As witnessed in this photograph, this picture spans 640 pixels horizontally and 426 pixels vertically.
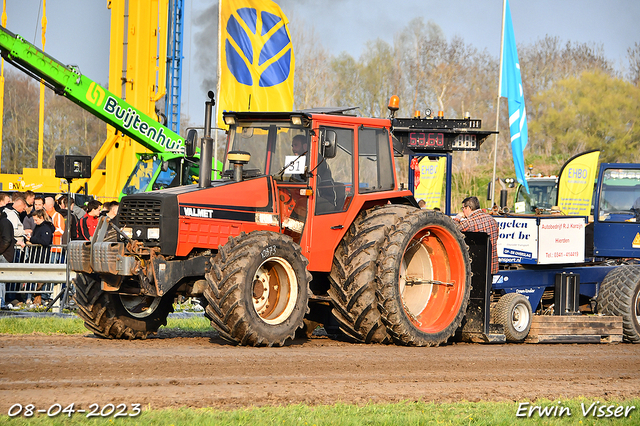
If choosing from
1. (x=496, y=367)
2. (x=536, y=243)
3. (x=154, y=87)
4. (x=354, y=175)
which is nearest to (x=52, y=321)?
(x=354, y=175)

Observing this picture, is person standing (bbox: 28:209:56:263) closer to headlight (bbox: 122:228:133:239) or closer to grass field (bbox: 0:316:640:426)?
headlight (bbox: 122:228:133:239)

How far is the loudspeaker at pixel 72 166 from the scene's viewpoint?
11.5 metres

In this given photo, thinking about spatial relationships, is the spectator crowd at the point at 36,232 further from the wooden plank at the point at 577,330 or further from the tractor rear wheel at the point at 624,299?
the tractor rear wheel at the point at 624,299

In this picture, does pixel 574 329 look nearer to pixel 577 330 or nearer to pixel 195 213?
pixel 577 330

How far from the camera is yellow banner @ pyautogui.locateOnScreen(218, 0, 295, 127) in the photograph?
1485cm

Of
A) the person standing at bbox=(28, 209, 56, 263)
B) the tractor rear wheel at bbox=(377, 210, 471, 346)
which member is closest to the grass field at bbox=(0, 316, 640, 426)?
the tractor rear wheel at bbox=(377, 210, 471, 346)

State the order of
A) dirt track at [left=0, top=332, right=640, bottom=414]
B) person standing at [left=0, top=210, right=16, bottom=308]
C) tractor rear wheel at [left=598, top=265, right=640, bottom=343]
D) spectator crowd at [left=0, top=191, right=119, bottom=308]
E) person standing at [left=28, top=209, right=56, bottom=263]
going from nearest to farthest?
1. dirt track at [left=0, top=332, right=640, bottom=414]
2. tractor rear wheel at [left=598, top=265, right=640, bottom=343]
3. person standing at [left=0, top=210, right=16, bottom=308]
4. spectator crowd at [left=0, top=191, right=119, bottom=308]
5. person standing at [left=28, top=209, right=56, bottom=263]

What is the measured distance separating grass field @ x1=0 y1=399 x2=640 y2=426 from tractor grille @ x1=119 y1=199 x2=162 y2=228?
3166mm

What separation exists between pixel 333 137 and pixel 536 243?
4420mm

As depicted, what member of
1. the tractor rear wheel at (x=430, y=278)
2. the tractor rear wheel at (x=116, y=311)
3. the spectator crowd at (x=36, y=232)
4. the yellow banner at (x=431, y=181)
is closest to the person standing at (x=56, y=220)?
the spectator crowd at (x=36, y=232)

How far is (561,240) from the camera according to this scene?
11539 mm

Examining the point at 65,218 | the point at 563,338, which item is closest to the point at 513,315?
the point at 563,338

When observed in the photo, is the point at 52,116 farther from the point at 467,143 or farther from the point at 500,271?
the point at 500,271

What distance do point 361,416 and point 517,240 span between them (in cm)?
678
